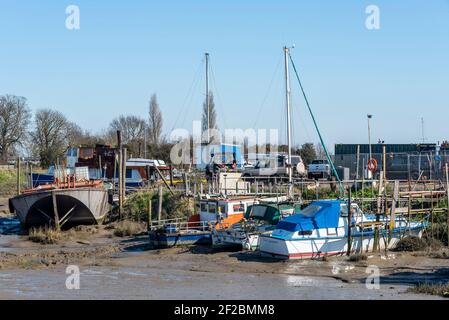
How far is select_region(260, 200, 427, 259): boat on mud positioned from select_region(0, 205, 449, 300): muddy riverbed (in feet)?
1.73

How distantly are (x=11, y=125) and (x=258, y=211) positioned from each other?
58.3 metres

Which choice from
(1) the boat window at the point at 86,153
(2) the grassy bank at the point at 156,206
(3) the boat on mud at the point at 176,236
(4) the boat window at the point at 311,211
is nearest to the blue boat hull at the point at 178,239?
(3) the boat on mud at the point at 176,236

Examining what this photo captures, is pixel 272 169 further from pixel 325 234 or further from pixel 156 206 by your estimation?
pixel 325 234

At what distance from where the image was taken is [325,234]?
2477 centimetres

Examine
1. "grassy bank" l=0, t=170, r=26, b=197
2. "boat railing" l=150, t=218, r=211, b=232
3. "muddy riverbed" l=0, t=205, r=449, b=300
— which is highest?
"grassy bank" l=0, t=170, r=26, b=197

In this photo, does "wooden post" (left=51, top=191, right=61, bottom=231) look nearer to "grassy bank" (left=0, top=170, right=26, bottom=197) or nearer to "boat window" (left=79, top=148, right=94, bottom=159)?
"boat window" (left=79, top=148, right=94, bottom=159)

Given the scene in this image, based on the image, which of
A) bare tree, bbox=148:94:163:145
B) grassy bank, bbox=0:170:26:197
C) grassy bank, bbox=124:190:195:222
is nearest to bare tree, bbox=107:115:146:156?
bare tree, bbox=148:94:163:145

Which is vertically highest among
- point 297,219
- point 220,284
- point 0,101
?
point 0,101

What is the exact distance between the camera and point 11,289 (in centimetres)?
1920

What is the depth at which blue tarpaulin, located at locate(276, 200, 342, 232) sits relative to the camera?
24.5 meters

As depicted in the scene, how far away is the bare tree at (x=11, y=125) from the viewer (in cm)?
7906
